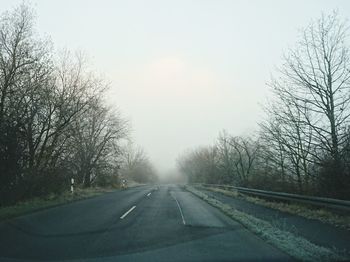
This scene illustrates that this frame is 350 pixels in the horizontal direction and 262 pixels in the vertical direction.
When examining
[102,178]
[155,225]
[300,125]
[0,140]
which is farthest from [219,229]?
[102,178]

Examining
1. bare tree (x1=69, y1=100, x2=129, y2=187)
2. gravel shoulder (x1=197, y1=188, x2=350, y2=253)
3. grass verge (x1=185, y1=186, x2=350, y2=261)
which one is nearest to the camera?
grass verge (x1=185, y1=186, x2=350, y2=261)

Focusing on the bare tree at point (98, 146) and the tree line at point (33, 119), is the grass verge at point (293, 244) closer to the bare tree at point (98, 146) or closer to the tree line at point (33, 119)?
the tree line at point (33, 119)

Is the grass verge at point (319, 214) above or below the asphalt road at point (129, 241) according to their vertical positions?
above

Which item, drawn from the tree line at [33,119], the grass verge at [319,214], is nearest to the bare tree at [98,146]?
the tree line at [33,119]

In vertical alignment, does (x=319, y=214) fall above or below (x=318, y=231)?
above

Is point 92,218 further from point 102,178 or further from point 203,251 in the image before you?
point 102,178

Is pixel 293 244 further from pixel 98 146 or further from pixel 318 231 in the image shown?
pixel 98 146

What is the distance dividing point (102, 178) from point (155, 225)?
39010 millimetres

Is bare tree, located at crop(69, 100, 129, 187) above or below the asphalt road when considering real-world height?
above

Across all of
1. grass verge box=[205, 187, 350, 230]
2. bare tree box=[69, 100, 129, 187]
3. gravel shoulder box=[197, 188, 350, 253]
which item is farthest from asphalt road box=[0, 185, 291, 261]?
bare tree box=[69, 100, 129, 187]

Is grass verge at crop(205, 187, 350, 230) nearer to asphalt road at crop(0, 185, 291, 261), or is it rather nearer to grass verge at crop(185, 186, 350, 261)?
grass verge at crop(185, 186, 350, 261)

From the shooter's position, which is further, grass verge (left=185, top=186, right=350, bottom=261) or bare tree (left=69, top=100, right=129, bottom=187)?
bare tree (left=69, top=100, right=129, bottom=187)

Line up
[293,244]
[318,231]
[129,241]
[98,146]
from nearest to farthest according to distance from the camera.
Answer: [293,244] → [129,241] → [318,231] → [98,146]

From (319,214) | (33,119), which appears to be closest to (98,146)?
(33,119)
